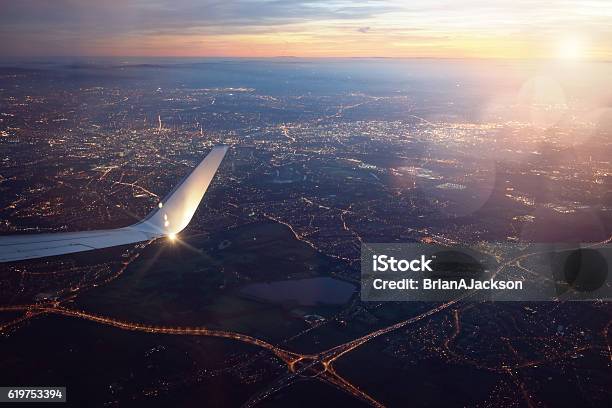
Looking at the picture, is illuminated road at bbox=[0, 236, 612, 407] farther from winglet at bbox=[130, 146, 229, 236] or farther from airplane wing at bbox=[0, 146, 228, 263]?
airplane wing at bbox=[0, 146, 228, 263]

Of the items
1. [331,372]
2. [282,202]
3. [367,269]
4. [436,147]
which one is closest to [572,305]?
[367,269]

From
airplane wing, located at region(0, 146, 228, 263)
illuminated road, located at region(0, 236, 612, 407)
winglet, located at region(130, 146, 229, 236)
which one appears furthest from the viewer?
illuminated road, located at region(0, 236, 612, 407)

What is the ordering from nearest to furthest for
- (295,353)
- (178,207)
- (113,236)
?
(113,236), (178,207), (295,353)

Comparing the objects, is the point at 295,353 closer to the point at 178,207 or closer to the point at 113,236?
the point at 178,207

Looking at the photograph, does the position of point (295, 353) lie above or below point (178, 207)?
below

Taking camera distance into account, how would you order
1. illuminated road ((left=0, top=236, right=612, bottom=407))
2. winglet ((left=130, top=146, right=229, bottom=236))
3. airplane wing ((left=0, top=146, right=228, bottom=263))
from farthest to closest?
illuminated road ((left=0, top=236, right=612, bottom=407)), winglet ((left=130, top=146, right=229, bottom=236)), airplane wing ((left=0, top=146, right=228, bottom=263))

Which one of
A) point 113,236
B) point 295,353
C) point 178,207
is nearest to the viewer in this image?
point 113,236

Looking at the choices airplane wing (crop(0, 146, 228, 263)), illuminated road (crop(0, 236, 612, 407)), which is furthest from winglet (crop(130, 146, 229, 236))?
illuminated road (crop(0, 236, 612, 407))

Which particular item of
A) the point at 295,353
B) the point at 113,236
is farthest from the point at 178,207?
the point at 295,353

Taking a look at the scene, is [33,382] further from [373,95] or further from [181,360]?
[373,95]

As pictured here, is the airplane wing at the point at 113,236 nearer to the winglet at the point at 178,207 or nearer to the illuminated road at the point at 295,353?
the winglet at the point at 178,207
